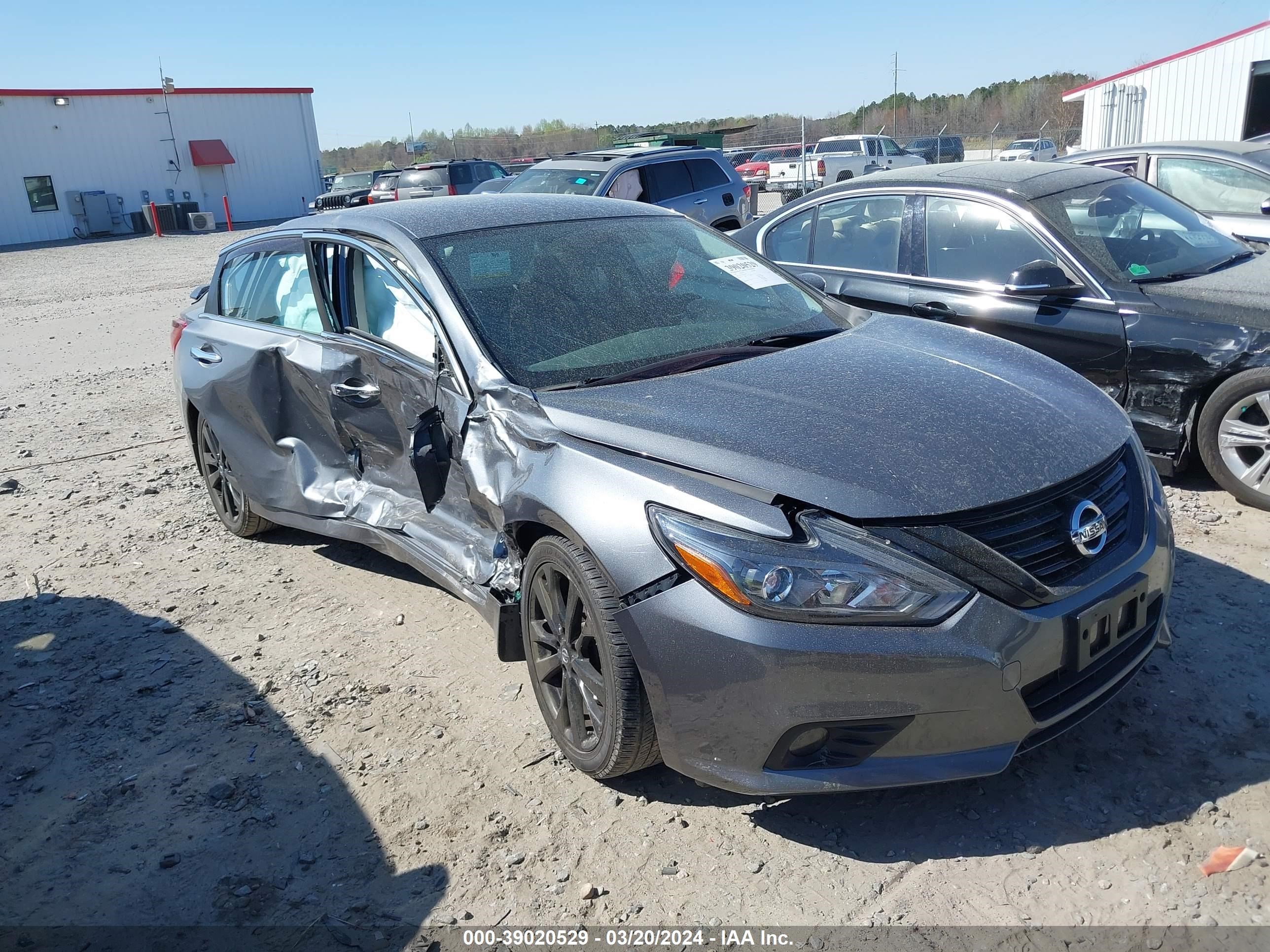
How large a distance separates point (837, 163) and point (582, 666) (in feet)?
92.6

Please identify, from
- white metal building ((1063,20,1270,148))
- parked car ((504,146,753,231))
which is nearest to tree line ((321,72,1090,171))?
white metal building ((1063,20,1270,148))

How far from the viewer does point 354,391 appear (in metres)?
3.99

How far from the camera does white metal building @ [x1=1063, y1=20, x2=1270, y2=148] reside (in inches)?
817

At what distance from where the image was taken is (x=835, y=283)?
611 centimetres

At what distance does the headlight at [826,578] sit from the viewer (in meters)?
2.44

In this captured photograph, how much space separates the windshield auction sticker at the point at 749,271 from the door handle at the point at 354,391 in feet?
4.81

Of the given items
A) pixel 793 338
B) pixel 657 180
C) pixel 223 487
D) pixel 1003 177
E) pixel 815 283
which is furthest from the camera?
pixel 657 180

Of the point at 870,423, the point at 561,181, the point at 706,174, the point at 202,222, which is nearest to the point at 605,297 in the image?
the point at 870,423

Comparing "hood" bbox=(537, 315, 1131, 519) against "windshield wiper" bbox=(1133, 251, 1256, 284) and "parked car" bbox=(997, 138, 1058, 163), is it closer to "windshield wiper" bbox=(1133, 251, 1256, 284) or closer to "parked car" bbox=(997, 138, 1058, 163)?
Answer: "windshield wiper" bbox=(1133, 251, 1256, 284)

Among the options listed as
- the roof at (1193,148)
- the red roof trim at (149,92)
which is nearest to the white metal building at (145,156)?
the red roof trim at (149,92)

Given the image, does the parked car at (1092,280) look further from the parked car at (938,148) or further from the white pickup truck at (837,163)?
the parked car at (938,148)

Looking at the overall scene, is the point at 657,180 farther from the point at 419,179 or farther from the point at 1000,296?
the point at 419,179

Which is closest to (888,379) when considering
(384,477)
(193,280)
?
(384,477)

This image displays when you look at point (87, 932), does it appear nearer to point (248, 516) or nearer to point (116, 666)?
point (116, 666)
